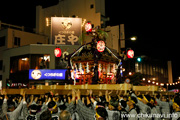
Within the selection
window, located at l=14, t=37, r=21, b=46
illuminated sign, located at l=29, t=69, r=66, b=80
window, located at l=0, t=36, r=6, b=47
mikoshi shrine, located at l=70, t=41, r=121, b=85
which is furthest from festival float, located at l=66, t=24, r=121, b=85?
window, located at l=0, t=36, r=6, b=47

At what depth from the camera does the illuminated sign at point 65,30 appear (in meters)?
27.6

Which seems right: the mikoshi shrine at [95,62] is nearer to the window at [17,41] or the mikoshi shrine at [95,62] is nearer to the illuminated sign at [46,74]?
the illuminated sign at [46,74]

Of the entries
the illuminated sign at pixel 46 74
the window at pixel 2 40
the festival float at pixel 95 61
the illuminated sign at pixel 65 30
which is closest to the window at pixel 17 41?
the window at pixel 2 40

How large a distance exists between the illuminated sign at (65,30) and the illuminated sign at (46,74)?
4.13m

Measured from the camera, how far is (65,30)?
91.8 feet

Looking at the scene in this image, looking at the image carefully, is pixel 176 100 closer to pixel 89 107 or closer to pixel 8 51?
pixel 89 107

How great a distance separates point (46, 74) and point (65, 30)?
21.4ft

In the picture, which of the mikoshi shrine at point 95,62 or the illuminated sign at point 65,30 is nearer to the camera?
the mikoshi shrine at point 95,62

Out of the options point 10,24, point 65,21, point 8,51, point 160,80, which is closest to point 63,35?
point 65,21

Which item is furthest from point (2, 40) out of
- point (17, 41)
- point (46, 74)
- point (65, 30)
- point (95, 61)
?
point (95, 61)

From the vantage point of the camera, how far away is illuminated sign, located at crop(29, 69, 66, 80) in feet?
83.3

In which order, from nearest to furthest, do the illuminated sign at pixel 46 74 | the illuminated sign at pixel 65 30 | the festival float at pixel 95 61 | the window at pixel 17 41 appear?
the festival float at pixel 95 61 → the illuminated sign at pixel 46 74 → the illuminated sign at pixel 65 30 → the window at pixel 17 41

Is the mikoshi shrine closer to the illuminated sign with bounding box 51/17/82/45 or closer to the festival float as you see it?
the festival float

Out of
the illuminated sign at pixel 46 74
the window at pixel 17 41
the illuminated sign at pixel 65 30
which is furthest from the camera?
the window at pixel 17 41
